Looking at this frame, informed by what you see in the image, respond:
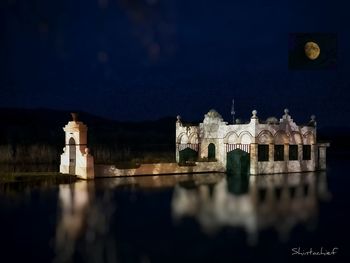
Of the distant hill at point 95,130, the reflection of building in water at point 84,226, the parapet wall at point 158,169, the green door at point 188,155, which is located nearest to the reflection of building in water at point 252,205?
the reflection of building in water at point 84,226

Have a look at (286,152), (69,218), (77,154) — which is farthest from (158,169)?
(69,218)

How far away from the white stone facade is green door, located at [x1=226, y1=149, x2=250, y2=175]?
219mm

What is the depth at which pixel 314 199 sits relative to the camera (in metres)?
20.0

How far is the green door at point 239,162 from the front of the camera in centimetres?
3191

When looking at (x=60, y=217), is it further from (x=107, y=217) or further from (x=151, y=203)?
(x=151, y=203)

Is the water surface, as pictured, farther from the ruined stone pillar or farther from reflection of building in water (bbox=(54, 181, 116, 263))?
the ruined stone pillar

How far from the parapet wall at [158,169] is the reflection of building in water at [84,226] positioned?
714 cm

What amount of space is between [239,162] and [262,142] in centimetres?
212

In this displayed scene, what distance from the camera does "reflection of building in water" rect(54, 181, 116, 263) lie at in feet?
34.7

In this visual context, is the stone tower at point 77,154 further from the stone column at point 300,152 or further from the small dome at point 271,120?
the stone column at point 300,152

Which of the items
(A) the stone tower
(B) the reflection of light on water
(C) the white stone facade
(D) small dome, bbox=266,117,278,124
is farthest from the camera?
(D) small dome, bbox=266,117,278,124

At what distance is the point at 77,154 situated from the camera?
89.0 feet

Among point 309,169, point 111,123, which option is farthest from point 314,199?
point 111,123

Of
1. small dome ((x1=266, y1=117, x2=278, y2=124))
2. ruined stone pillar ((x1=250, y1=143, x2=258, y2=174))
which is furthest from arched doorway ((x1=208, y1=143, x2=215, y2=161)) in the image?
small dome ((x1=266, y1=117, x2=278, y2=124))
